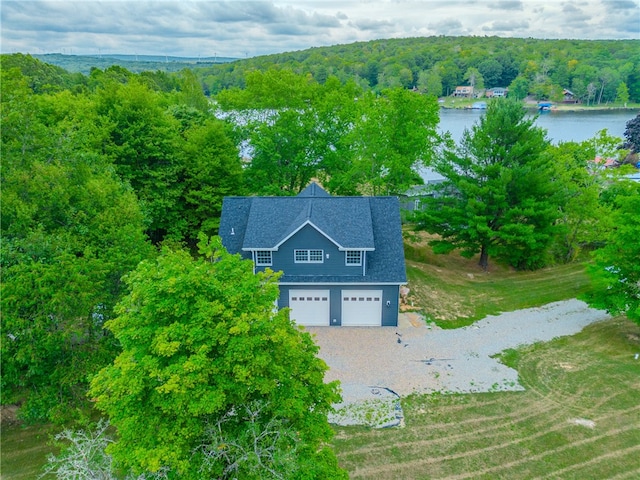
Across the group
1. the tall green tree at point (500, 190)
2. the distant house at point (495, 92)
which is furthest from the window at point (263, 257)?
the distant house at point (495, 92)

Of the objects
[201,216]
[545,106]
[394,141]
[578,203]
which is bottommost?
[201,216]

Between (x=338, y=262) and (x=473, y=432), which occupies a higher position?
(x=338, y=262)

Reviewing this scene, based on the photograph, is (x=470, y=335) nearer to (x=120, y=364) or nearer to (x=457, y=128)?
(x=120, y=364)

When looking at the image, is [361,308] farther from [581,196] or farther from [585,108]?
[585,108]

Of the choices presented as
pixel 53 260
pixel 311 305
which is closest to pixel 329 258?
pixel 311 305

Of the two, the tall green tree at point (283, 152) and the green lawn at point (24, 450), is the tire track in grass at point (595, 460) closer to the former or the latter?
the green lawn at point (24, 450)

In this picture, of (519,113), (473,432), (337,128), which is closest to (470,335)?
(473,432)
